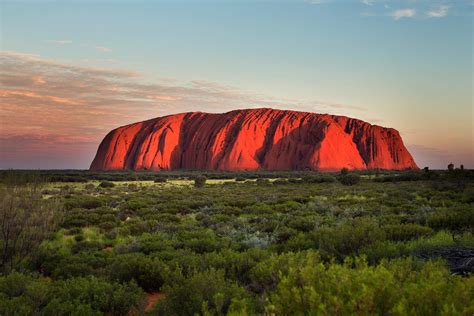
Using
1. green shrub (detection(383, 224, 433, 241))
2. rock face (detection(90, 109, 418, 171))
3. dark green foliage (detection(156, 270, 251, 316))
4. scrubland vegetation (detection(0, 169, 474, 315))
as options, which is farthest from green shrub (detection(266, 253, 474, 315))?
rock face (detection(90, 109, 418, 171))

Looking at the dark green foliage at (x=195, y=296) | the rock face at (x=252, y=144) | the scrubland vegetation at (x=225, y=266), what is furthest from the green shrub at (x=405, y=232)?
the rock face at (x=252, y=144)

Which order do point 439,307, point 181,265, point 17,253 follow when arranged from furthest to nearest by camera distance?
point 17,253 < point 181,265 < point 439,307

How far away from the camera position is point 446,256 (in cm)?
705

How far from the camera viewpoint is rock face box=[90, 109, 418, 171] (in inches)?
3984

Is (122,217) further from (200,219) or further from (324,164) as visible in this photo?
(324,164)

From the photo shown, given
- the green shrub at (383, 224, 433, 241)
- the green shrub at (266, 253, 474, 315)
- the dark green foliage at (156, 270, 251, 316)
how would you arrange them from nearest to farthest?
the green shrub at (266, 253, 474, 315) → the dark green foliage at (156, 270, 251, 316) → the green shrub at (383, 224, 433, 241)

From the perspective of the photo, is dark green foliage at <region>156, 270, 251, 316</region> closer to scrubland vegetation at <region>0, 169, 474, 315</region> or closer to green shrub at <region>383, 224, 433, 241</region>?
scrubland vegetation at <region>0, 169, 474, 315</region>

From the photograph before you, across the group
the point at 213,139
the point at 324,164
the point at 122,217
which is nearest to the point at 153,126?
the point at 213,139

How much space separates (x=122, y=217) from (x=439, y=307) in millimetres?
14150

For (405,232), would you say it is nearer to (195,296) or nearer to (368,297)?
(195,296)

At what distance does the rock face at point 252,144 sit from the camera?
101m

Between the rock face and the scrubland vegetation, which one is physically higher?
the rock face

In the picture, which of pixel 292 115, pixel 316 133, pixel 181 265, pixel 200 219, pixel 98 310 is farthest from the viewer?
pixel 292 115

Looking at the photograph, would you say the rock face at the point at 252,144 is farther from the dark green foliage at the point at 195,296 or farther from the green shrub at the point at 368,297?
the green shrub at the point at 368,297
